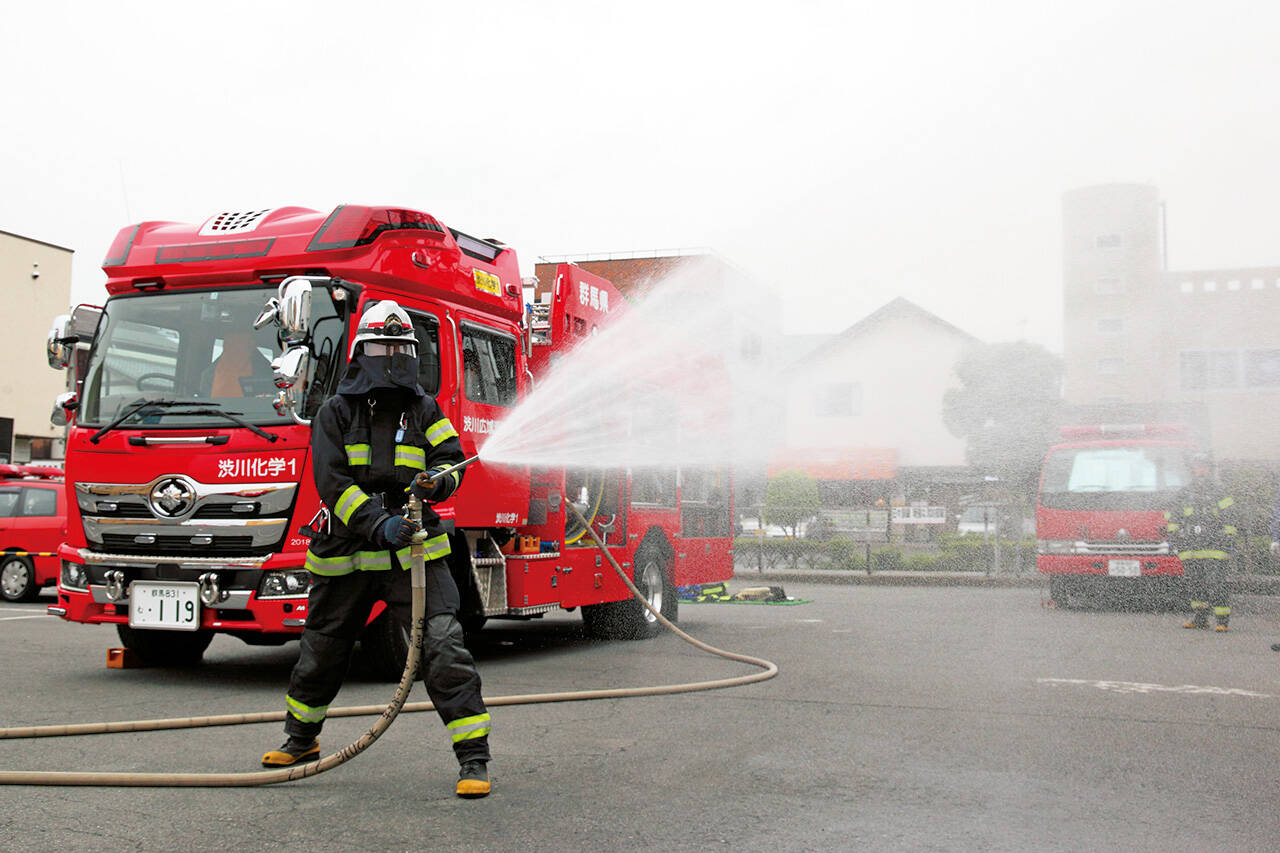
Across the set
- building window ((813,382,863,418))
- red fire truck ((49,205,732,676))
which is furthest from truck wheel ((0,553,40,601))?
building window ((813,382,863,418))

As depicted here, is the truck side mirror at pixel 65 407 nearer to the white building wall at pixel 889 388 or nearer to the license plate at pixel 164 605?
the license plate at pixel 164 605

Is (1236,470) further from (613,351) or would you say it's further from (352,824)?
(352,824)

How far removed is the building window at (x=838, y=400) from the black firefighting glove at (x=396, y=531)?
27.7 ft

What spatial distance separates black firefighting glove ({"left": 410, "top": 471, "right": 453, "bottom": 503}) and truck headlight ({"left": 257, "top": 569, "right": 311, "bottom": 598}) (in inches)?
88.9

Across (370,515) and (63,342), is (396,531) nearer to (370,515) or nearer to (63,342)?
(370,515)

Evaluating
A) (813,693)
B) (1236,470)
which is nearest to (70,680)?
(813,693)

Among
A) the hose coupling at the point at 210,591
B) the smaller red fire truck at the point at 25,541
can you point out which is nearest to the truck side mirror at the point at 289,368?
the hose coupling at the point at 210,591

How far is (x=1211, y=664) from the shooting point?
8977mm

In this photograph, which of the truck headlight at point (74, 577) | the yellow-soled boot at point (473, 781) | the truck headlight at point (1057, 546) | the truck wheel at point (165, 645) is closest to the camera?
the yellow-soled boot at point (473, 781)

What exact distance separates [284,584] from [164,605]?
80cm

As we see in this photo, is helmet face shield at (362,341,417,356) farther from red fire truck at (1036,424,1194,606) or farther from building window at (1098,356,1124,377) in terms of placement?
red fire truck at (1036,424,1194,606)

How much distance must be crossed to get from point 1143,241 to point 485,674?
242 inches

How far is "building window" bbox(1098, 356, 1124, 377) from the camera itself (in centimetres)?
1047

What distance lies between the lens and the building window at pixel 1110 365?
10469 millimetres
